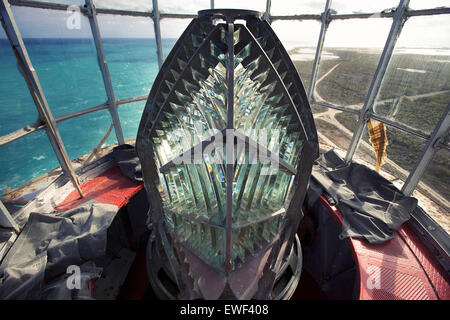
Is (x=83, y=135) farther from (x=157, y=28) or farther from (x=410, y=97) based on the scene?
(x=410, y=97)

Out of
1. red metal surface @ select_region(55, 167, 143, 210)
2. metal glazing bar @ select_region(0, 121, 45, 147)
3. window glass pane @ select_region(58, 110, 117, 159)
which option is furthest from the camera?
window glass pane @ select_region(58, 110, 117, 159)

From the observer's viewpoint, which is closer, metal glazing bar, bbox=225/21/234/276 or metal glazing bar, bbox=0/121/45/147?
metal glazing bar, bbox=225/21/234/276

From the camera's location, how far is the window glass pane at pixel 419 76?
3.34m

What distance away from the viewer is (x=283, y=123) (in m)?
2.35

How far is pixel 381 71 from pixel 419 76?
53 centimetres

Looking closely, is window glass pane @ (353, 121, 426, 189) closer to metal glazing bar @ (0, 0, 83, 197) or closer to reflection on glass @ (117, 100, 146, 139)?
metal glazing bar @ (0, 0, 83, 197)

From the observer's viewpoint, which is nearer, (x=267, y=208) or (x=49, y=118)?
(x=267, y=208)

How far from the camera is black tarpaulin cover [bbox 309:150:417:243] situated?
3182mm

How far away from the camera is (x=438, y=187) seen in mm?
3412

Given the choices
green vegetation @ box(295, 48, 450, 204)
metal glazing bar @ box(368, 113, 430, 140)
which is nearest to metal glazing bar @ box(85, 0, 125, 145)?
green vegetation @ box(295, 48, 450, 204)

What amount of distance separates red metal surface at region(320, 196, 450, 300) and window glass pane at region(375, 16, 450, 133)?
171cm
